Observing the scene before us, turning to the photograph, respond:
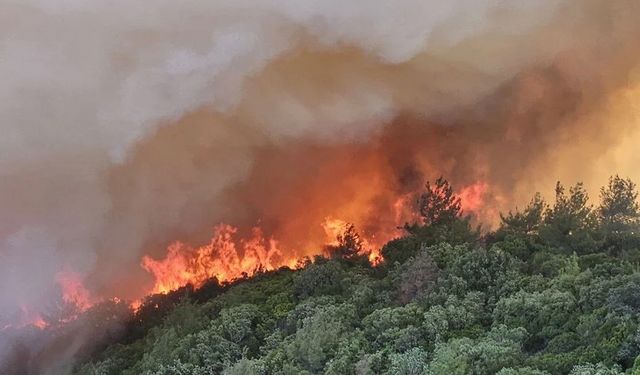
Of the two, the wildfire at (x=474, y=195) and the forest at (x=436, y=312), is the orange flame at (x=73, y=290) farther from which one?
the wildfire at (x=474, y=195)

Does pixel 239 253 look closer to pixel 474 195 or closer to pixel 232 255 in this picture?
pixel 232 255

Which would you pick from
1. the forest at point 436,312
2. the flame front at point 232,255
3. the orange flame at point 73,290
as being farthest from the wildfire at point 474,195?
the orange flame at point 73,290

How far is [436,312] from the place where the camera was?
17.0 metres

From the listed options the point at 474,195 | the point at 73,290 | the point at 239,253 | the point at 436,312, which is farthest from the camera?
the point at 474,195

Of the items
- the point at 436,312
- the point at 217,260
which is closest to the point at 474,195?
the point at 217,260

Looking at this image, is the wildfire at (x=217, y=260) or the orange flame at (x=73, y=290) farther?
the wildfire at (x=217, y=260)

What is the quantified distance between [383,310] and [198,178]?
1260cm

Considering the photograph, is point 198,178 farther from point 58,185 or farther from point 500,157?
point 500,157

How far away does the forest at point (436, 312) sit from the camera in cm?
1482

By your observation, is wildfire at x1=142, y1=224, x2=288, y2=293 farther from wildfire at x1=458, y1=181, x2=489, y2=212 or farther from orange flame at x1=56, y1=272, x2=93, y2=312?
wildfire at x1=458, y1=181, x2=489, y2=212

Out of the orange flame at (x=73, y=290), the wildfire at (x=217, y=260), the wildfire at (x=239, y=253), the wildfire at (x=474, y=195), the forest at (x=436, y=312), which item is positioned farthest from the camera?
the wildfire at (x=474, y=195)

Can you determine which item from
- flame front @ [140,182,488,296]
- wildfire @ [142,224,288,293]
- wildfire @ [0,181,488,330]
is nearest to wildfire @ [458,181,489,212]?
wildfire @ [0,181,488,330]

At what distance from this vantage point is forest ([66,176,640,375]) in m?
14.8

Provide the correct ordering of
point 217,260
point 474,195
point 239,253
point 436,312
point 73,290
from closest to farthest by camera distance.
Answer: point 436,312
point 73,290
point 217,260
point 239,253
point 474,195
